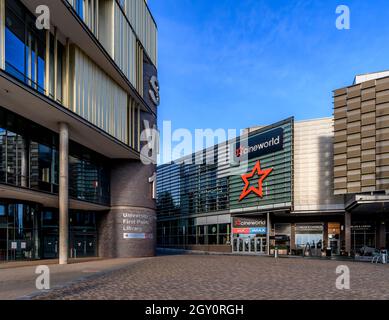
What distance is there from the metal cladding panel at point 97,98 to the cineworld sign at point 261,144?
20.6 metres

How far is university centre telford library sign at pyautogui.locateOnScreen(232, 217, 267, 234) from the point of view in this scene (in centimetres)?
5438

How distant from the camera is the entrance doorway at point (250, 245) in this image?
52.9m

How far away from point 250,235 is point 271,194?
27.0 feet

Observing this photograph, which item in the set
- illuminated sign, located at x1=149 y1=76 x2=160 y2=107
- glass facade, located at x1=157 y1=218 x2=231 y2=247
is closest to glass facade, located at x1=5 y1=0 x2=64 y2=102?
illuminated sign, located at x1=149 y1=76 x2=160 y2=107

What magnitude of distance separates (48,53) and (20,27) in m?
2.13

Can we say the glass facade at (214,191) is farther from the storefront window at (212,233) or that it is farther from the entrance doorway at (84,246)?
the entrance doorway at (84,246)

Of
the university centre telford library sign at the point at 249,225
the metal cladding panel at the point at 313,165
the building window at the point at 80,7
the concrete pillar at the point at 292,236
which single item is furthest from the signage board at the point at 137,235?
the concrete pillar at the point at 292,236

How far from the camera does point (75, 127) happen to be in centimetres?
2755

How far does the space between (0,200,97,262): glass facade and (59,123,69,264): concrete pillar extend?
3252 mm

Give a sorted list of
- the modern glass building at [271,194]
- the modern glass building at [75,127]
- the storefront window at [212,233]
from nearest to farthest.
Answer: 1. the modern glass building at [75,127]
2. the modern glass building at [271,194]
3. the storefront window at [212,233]

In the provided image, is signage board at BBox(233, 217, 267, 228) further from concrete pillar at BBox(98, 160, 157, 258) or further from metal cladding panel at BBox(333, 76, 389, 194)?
concrete pillar at BBox(98, 160, 157, 258)

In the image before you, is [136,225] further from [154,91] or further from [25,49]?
[25,49]
